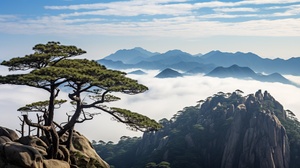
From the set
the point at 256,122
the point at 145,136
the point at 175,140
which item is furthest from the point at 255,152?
the point at 145,136

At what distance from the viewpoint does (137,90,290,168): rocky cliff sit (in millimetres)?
79000

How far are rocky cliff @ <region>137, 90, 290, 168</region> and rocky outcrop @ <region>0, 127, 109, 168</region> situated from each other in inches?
2316

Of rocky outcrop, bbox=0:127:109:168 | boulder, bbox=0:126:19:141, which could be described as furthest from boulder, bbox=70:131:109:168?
boulder, bbox=0:126:19:141

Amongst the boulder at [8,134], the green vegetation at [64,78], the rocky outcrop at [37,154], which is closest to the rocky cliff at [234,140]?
the rocky outcrop at [37,154]

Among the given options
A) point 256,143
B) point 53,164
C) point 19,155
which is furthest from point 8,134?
point 256,143

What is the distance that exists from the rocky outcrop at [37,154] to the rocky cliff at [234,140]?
5883 centimetres

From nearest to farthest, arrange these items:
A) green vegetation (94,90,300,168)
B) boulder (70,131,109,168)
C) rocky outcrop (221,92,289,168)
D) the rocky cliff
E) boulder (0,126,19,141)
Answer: boulder (70,131,109,168)
boulder (0,126,19,141)
rocky outcrop (221,92,289,168)
the rocky cliff
green vegetation (94,90,300,168)

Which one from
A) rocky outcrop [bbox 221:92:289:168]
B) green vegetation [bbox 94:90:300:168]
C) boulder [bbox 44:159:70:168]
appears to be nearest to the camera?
boulder [bbox 44:159:70:168]

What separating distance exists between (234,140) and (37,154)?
71.3 metres

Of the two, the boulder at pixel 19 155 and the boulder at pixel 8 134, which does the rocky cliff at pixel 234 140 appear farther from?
the boulder at pixel 19 155

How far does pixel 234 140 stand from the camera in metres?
84.2

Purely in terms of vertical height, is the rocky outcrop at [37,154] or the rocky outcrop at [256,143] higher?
the rocky outcrop at [37,154]

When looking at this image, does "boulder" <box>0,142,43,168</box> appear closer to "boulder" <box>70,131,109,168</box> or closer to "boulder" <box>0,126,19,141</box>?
"boulder" <box>70,131,109,168</box>

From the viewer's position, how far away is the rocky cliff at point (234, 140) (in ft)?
259
